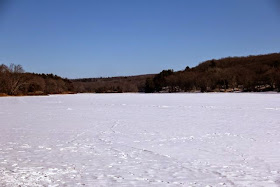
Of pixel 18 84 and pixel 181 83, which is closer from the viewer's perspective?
pixel 18 84

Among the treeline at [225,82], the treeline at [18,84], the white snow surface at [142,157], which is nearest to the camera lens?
the white snow surface at [142,157]

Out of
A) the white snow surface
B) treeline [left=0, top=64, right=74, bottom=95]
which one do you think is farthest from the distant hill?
the white snow surface

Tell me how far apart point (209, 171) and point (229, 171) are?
342 millimetres

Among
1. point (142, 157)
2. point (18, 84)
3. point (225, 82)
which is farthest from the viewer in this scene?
point (225, 82)

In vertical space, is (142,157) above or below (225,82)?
below

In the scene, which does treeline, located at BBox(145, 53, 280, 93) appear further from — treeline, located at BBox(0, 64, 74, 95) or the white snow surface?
the white snow surface

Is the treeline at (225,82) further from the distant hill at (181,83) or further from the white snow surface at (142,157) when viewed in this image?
the white snow surface at (142,157)

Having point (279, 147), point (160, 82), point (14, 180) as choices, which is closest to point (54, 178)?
point (14, 180)

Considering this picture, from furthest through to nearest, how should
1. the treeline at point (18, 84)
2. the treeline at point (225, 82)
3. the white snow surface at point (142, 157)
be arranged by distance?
the treeline at point (225, 82) → the treeline at point (18, 84) → the white snow surface at point (142, 157)

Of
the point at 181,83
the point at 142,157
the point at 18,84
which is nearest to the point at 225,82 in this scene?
the point at 181,83

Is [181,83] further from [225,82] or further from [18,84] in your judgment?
[18,84]

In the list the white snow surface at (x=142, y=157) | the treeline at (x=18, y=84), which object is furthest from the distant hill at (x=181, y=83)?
the white snow surface at (x=142, y=157)

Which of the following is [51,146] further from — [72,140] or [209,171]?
[209,171]

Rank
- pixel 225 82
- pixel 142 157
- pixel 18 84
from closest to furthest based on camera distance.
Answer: pixel 142 157 < pixel 18 84 < pixel 225 82
